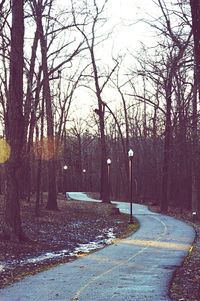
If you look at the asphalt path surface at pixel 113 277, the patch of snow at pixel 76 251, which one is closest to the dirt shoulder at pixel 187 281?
Result: the asphalt path surface at pixel 113 277

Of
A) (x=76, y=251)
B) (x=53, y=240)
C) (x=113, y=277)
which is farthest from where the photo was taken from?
(x=53, y=240)

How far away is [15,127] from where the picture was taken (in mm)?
14969

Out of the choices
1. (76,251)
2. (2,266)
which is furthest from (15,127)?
(2,266)

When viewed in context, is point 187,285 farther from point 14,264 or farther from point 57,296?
point 14,264

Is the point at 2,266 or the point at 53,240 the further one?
the point at 53,240

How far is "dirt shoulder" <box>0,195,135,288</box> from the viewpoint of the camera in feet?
39.7

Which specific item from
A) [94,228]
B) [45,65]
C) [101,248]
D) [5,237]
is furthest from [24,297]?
[45,65]

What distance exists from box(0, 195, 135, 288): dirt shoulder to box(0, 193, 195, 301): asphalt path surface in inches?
21.2

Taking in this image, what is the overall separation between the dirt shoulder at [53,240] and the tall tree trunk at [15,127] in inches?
29.0

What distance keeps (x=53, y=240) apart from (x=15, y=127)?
442 cm

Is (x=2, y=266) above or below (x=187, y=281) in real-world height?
above

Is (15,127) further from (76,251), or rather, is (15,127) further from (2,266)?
(2,266)

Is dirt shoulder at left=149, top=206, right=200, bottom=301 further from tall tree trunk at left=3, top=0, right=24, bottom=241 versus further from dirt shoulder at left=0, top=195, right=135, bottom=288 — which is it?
tall tree trunk at left=3, top=0, right=24, bottom=241

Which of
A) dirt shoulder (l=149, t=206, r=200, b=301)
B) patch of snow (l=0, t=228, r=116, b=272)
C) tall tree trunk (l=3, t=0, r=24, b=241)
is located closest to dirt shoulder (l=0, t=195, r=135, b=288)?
patch of snow (l=0, t=228, r=116, b=272)
